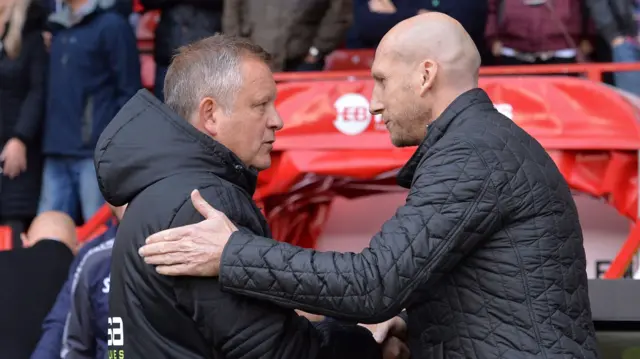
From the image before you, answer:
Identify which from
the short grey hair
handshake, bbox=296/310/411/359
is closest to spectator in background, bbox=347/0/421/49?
handshake, bbox=296/310/411/359

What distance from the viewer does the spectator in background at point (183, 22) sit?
319 inches

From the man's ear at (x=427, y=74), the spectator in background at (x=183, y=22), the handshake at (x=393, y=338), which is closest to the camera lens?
the man's ear at (x=427, y=74)

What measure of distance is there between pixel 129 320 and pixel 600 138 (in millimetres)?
3527

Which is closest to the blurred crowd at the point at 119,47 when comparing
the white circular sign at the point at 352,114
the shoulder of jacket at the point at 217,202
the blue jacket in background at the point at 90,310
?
the white circular sign at the point at 352,114

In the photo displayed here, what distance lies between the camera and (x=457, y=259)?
3367 millimetres

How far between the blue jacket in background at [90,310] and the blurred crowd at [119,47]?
4.37 feet

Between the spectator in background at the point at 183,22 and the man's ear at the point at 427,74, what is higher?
the man's ear at the point at 427,74

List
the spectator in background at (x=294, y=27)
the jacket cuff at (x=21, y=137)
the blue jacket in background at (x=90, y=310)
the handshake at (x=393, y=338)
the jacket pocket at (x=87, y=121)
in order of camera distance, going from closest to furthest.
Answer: the handshake at (x=393, y=338)
the blue jacket in background at (x=90, y=310)
the spectator in background at (x=294, y=27)
the jacket pocket at (x=87, y=121)
the jacket cuff at (x=21, y=137)

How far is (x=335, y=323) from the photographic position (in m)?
3.85

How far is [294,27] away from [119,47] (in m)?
1.59

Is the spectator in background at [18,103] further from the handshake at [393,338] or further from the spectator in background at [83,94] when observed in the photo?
the handshake at [393,338]

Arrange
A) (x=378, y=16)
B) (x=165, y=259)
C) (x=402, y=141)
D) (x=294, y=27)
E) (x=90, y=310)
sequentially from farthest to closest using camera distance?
1. (x=378, y=16)
2. (x=294, y=27)
3. (x=90, y=310)
4. (x=402, y=141)
5. (x=165, y=259)

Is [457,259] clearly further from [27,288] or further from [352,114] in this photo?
[27,288]

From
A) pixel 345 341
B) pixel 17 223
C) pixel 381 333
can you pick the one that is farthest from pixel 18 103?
pixel 345 341
